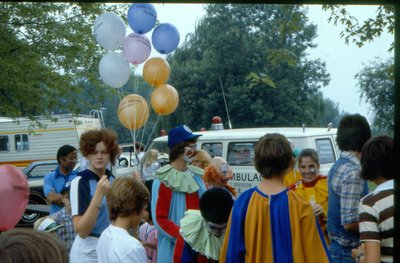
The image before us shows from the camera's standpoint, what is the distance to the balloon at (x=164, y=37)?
7.81m

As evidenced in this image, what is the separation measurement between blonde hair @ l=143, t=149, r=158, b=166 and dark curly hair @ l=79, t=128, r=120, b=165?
667 cm

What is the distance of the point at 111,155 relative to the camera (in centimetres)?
447

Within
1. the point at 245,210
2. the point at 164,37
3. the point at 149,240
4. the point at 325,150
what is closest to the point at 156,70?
the point at 164,37

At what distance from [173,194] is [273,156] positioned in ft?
3.95

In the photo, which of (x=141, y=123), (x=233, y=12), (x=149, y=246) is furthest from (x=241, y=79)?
(x=149, y=246)

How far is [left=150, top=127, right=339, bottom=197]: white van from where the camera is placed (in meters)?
10.6

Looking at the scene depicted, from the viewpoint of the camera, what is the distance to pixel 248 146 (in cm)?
1108

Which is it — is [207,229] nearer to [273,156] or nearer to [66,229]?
[273,156]

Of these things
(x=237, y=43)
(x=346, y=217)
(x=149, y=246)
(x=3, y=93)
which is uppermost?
(x=237, y=43)

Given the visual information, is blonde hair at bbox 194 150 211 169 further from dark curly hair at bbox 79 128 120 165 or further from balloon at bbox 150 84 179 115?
dark curly hair at bbox 79 128 120 165

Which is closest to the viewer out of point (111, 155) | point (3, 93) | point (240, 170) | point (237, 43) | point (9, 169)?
point (9, 169)

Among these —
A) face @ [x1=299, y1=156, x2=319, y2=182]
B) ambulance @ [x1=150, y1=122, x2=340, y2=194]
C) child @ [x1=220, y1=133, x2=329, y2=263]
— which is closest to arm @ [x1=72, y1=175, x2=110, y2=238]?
child @ [x1=220, y1=133, x2=329, y2=263]

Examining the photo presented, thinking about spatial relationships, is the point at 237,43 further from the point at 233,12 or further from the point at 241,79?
the point at 233,12

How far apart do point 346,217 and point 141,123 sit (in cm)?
431
